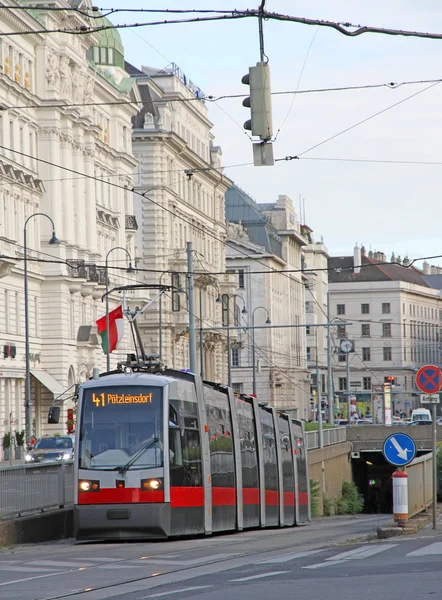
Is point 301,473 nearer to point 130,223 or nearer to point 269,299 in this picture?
point 130,223

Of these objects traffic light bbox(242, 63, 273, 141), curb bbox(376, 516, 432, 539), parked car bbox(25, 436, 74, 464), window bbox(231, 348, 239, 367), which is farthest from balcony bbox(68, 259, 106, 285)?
window bbox(231, 348, 239, 367)

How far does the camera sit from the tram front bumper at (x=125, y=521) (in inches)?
891

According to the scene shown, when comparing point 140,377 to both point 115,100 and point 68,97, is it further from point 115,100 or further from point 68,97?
point 115,100

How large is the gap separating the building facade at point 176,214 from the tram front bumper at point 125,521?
5757 centimetres

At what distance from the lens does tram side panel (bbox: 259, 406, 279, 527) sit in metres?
30.4

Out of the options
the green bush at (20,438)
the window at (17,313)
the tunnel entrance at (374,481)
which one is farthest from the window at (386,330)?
the green bush at (20,438)

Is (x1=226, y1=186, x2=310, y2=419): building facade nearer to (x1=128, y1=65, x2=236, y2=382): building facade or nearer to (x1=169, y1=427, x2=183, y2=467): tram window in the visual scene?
(x1=128, y1=65, x2=236, y2=382): building facade

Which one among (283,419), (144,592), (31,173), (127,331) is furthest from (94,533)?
A: (127,331)

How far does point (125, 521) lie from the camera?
2262 cm

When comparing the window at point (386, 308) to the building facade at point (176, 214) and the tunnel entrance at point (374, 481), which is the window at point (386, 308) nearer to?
the building facade at point (176, 214)

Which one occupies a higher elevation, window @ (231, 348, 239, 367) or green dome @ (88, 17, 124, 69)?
green dome @ (88, 17, 124, 69)

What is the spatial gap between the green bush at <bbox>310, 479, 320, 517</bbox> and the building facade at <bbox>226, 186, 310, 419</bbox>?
193 ft

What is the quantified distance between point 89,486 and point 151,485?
1.01m

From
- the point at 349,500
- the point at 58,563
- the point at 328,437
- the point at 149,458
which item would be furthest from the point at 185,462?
the point at 328,437
